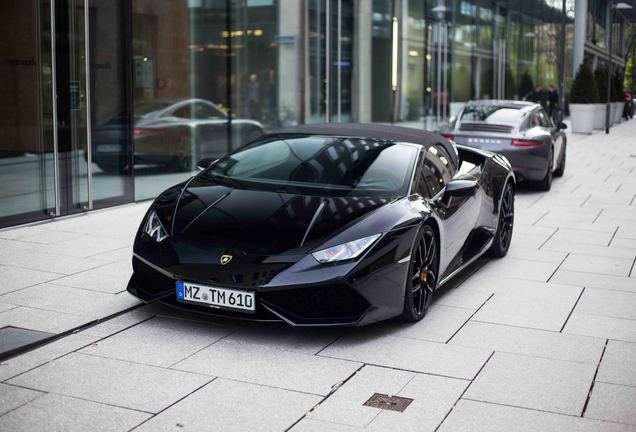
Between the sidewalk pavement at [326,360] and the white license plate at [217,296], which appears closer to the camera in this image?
the sidewalk pavement at [326,360]

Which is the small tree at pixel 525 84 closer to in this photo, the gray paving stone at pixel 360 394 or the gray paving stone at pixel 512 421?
the gray paving stone at pixel 360 394

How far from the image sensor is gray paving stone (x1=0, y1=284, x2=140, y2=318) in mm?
6312

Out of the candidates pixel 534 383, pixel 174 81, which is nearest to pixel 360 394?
pixel 534 383

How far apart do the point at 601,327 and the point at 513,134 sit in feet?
26.1

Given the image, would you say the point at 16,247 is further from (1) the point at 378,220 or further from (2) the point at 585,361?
(2) the point at 585,361

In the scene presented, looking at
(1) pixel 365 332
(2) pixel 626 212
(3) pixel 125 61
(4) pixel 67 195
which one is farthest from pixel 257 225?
(2) pixel 626 212

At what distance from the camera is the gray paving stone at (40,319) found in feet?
19.2

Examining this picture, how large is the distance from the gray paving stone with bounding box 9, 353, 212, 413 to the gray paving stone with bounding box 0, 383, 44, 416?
2.6 inches

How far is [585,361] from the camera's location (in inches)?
216

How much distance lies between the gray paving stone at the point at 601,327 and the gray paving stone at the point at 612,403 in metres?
1.12

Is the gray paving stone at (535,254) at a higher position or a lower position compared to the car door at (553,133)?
lower

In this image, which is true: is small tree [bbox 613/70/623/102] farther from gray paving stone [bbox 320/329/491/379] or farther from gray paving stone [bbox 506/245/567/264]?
gray paving stone [bbox 320/329/491/379]

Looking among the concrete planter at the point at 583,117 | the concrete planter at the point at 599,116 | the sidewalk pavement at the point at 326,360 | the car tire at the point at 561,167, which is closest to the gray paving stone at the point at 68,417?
the sidewalk pavement at the point at 326,360

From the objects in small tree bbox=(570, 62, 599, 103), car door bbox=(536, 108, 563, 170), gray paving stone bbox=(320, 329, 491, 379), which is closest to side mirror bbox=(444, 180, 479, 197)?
gray paving stone bbox=(320, 329, 491, 379)
